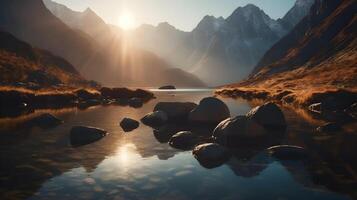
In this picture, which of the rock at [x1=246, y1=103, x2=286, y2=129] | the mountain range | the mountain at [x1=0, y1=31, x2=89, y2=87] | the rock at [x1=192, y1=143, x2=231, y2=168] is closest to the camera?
the rock at [x1=192, y1=143, x2=231, y2=168]

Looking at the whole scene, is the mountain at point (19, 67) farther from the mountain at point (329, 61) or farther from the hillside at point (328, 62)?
the mountain at point (329, 61)

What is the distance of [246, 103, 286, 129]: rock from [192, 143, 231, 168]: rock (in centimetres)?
1240

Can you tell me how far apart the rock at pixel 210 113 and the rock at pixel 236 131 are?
922 centimetres

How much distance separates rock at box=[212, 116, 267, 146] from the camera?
1093 inches

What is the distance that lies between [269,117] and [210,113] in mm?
6103

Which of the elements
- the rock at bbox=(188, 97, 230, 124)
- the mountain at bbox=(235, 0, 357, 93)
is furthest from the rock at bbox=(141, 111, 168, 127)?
the mountain at bbox=(235, 0, 357, 93)

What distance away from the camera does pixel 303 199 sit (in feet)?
51.8

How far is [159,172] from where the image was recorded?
20.1 m

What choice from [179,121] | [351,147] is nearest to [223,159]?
[351,147]

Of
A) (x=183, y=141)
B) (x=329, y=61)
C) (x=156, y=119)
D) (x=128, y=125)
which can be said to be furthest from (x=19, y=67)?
(x=329, y=61)

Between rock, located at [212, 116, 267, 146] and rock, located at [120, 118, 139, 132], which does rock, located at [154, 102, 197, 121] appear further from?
rock, located at [212, 116, 267, 146]

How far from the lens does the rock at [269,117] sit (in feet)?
116

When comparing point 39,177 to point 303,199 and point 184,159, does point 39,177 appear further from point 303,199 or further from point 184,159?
point 303,199

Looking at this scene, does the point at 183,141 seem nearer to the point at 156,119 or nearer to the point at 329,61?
the point at 156,119
